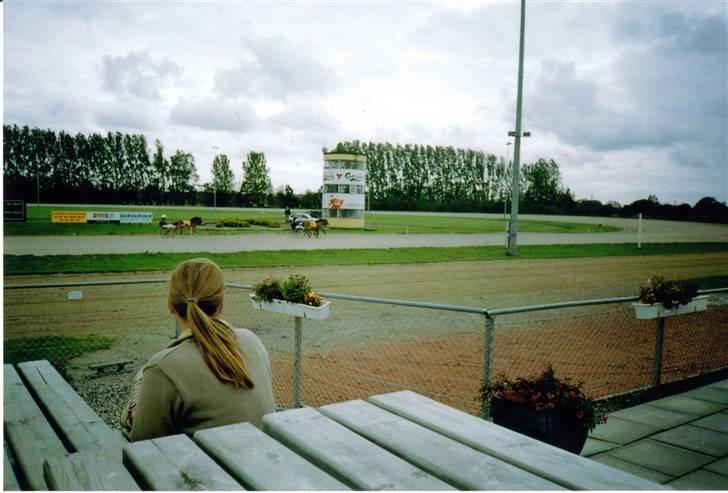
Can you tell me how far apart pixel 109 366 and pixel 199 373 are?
229 inches

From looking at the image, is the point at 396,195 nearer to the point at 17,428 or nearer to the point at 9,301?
the point at 9,301

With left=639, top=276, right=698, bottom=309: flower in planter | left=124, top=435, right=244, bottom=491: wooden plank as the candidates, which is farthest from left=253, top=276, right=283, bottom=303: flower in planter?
left=124, top=435, right=244, bottom=491: wooden plank

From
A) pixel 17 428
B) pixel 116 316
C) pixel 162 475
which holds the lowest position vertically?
pixel 116 316

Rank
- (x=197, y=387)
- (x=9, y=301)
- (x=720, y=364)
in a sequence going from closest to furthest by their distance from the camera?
(x=197, y=387) < (x=720, y=364) < (x=9, y=301)

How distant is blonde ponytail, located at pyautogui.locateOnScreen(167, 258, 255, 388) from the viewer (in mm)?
2342

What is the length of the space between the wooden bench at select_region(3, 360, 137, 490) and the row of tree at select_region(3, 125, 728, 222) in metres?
29.0

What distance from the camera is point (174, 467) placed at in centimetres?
169

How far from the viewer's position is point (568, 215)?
78062 millimetres

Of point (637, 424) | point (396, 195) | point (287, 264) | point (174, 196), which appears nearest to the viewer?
point (637, 424)

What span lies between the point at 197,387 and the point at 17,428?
1216 mm

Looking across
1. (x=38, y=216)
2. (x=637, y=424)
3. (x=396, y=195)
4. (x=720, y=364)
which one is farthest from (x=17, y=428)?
(x=396, y=195)

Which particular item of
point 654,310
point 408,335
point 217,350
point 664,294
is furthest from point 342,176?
point 217,350

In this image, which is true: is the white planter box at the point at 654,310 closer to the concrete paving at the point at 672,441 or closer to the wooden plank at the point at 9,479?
the concrete paving at the point at 672,441

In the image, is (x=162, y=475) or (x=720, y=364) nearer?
(x=162, y=475)
